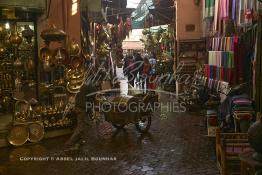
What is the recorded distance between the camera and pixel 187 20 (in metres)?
15.6

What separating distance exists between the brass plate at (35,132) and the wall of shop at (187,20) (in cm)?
817

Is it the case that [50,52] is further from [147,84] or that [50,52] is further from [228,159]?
[147,84]

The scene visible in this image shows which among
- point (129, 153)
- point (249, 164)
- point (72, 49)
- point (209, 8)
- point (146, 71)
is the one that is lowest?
point (129, 153)

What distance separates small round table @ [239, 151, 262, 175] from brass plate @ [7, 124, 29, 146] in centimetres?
553

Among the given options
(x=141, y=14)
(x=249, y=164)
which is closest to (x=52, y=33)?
(x=249, y=164)

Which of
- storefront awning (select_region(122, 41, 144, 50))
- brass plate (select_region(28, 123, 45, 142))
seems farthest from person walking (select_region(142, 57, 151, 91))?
storefront awning (select_region(122, 41, 144, 50))

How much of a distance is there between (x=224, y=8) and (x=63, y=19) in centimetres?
475

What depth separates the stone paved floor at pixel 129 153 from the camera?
22.7 feet

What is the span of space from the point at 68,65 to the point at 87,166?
151 inches

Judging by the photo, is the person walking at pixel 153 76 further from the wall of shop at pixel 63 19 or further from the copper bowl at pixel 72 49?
the copper bowl at pixel 72 49

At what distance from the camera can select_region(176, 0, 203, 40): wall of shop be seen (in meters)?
15.6

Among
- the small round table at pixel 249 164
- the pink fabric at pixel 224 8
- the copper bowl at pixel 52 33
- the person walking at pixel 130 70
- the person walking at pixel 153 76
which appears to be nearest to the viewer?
the small round table at pixel 249 164

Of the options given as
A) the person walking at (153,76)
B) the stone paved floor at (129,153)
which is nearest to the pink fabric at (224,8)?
the stone paved floor at (129,153)

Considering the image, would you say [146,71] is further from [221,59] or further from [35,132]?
[35,132]
